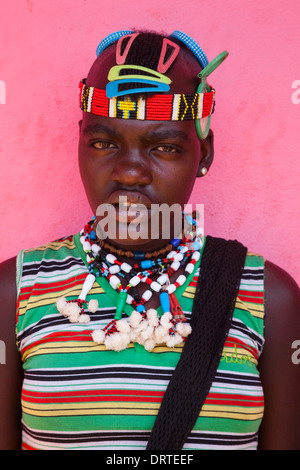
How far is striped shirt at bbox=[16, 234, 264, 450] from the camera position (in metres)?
1.66

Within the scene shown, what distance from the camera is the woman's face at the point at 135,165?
1676 millimetres

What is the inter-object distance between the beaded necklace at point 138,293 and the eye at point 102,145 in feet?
1.07

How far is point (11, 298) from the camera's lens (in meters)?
1.84

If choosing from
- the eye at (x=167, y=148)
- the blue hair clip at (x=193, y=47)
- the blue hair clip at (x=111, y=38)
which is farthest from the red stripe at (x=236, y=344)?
the blue hair clip at (x=111, y=38)

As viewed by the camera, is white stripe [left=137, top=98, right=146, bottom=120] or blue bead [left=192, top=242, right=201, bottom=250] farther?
→ blue bead [left=192, top=242, right=201, bottom=250]

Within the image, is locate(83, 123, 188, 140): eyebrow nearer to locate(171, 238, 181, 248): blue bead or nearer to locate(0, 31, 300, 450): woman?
locate(0, 31, 300, 450): woman

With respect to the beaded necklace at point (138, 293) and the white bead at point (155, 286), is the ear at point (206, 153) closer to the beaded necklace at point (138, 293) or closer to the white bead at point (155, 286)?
the beaded necklace at point (138, 293)

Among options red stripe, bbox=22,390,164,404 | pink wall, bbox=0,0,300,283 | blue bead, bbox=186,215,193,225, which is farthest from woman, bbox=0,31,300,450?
pink wall, bbox=0,0,300,283

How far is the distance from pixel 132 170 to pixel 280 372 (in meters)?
0.85

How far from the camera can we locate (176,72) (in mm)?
1733
